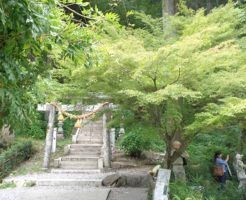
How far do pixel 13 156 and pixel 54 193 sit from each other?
4.10 meters

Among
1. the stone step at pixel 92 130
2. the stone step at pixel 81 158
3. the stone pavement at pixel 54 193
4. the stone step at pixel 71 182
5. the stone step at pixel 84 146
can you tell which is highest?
the stone step at pixel 92 130

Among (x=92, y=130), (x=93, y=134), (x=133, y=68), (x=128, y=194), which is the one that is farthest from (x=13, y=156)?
(x=133, y=68)

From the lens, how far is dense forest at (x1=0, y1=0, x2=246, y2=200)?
9.11 ft

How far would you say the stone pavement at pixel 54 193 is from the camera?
9188mm

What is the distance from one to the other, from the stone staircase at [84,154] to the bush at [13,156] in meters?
1.56

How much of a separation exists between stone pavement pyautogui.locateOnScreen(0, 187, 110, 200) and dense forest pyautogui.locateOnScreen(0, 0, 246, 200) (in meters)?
1.85

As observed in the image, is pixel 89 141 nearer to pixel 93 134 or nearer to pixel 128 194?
pixel 93 134

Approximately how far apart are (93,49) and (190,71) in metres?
3.51

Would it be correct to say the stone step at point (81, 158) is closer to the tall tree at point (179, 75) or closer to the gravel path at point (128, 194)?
the gravel path at point (128, 194)

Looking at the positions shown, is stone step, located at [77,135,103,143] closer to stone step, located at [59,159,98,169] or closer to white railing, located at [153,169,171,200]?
stone step, located at [59,159,98,169]

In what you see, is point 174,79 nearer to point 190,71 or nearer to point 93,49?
point 190,71

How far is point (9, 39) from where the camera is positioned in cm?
269

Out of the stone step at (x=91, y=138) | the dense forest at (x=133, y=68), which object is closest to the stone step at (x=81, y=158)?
the stone step at (x=91, y=138)

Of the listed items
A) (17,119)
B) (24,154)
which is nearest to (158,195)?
(17,119)
